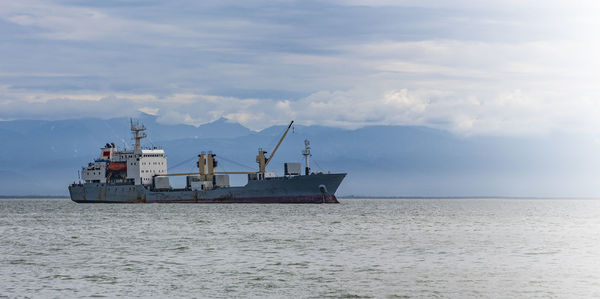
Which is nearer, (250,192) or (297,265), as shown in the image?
(297,265)

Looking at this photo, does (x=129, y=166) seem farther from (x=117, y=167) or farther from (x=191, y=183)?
(x=191, y=183)

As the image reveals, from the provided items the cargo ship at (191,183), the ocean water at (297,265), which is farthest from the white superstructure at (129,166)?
the ocean water at (297,265)

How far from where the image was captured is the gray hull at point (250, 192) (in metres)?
119

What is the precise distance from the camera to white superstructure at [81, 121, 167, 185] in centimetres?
13675

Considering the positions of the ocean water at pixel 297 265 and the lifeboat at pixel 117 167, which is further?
the lifeboat at pixel 117 167

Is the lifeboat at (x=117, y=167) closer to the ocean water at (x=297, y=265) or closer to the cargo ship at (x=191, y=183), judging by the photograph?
the cargo ship at (x=191, y=183)

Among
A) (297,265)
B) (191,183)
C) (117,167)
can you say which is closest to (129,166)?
(117,167)

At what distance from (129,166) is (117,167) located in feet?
12.3

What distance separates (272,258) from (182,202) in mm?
95567

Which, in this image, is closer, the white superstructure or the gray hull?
the gray hull

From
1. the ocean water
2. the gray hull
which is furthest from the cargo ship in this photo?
the ocean water

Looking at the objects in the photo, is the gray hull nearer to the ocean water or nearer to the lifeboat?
A: the lifeboat

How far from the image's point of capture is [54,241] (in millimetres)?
53656

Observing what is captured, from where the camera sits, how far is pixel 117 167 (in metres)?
140
